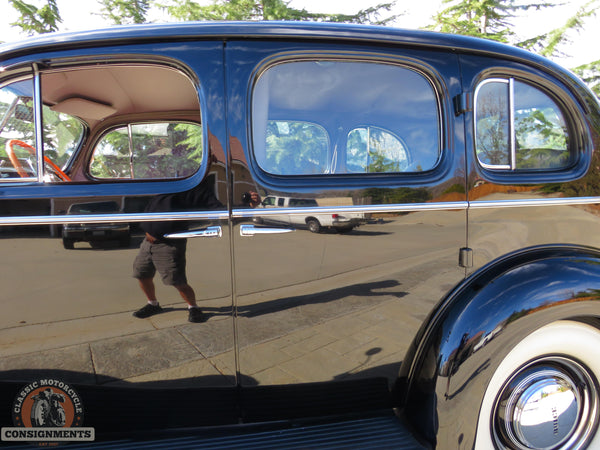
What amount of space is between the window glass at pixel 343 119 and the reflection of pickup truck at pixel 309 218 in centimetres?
14

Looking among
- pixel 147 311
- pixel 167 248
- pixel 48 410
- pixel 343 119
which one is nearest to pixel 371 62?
pixel 343 119

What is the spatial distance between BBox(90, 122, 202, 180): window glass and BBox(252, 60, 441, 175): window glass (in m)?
0.37

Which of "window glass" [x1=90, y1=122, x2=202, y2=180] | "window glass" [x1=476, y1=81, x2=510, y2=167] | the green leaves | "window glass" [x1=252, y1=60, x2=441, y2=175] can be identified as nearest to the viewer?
"window glass" [x1=252, y1=60, x2=441, y2=175]

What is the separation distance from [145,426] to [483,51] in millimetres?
2218

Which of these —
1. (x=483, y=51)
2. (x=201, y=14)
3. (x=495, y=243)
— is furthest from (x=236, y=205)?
(x=201, y=14)

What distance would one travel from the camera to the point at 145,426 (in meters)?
1.47

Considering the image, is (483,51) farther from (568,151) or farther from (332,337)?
(332,337)

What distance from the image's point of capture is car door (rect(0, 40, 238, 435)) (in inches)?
53.9

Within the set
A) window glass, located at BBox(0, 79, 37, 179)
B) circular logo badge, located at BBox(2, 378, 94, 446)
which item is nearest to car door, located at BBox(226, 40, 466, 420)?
circular logo badge, located at BBox(2, 378, 94, 446)

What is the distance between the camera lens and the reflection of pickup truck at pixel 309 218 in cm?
142

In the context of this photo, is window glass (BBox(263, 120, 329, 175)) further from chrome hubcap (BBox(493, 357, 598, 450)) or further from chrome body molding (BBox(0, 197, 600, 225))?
chrome hubcap (BBox(493, 357, 598, 450))

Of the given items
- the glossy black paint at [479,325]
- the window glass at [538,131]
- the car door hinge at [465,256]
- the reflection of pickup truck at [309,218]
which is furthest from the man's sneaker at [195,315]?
the window glass at [538,131]

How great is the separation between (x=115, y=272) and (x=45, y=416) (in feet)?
2.21

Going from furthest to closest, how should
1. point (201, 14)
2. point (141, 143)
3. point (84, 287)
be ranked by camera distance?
1. point (201, 14)
2. point (141, 143)
3. point (84, 287)
